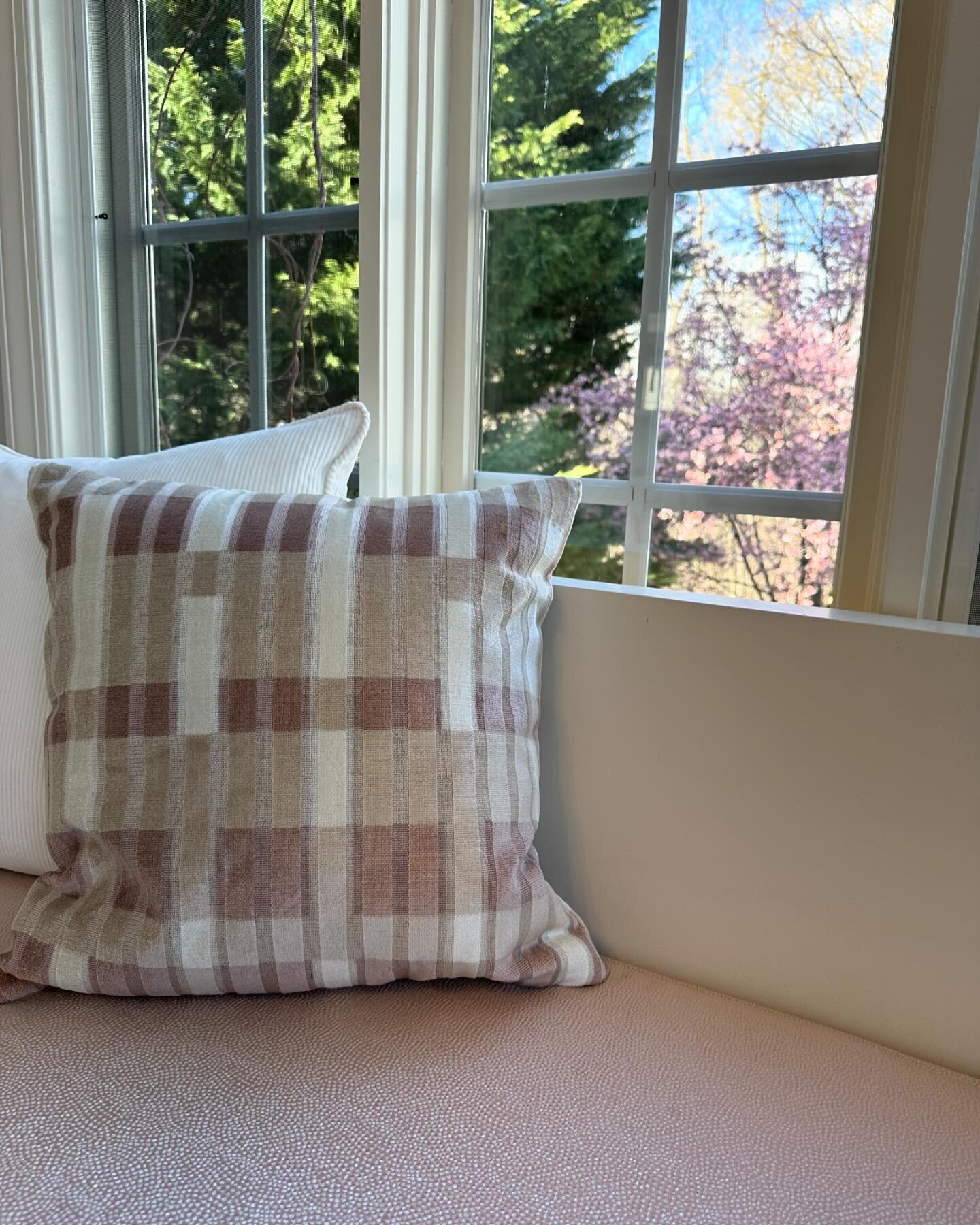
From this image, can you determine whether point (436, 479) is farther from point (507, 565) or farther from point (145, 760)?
point (145, 760)

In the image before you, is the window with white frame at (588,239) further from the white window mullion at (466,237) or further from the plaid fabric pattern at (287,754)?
the plaid fabric pattern at (287,754)

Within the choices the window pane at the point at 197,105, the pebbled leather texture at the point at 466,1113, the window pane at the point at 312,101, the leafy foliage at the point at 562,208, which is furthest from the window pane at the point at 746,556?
the window pane at the point at 197,105

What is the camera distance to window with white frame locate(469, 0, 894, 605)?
89 centimetres

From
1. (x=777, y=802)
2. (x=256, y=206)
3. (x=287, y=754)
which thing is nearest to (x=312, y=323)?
(x=256, y=206)

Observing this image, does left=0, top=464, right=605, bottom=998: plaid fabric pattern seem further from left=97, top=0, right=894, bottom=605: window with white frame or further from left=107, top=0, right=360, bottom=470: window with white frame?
left=107, top=0, right=360, bottom=470: window with white frame

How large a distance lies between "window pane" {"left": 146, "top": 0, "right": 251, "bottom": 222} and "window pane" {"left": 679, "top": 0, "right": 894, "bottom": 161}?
0.71 m

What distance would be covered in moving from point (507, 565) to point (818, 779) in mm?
343

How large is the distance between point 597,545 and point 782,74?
0.55 m

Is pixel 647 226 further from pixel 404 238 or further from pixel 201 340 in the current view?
pixel 201 340

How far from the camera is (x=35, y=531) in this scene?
2.85 feet

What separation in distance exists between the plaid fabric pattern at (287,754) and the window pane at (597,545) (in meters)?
0.33

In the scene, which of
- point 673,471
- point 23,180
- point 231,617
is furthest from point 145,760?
point 23,180

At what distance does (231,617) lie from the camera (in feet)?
2.36

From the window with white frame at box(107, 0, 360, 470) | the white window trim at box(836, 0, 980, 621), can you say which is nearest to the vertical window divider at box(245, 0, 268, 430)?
the window with white frame at box(107, 0, 360, 470)
